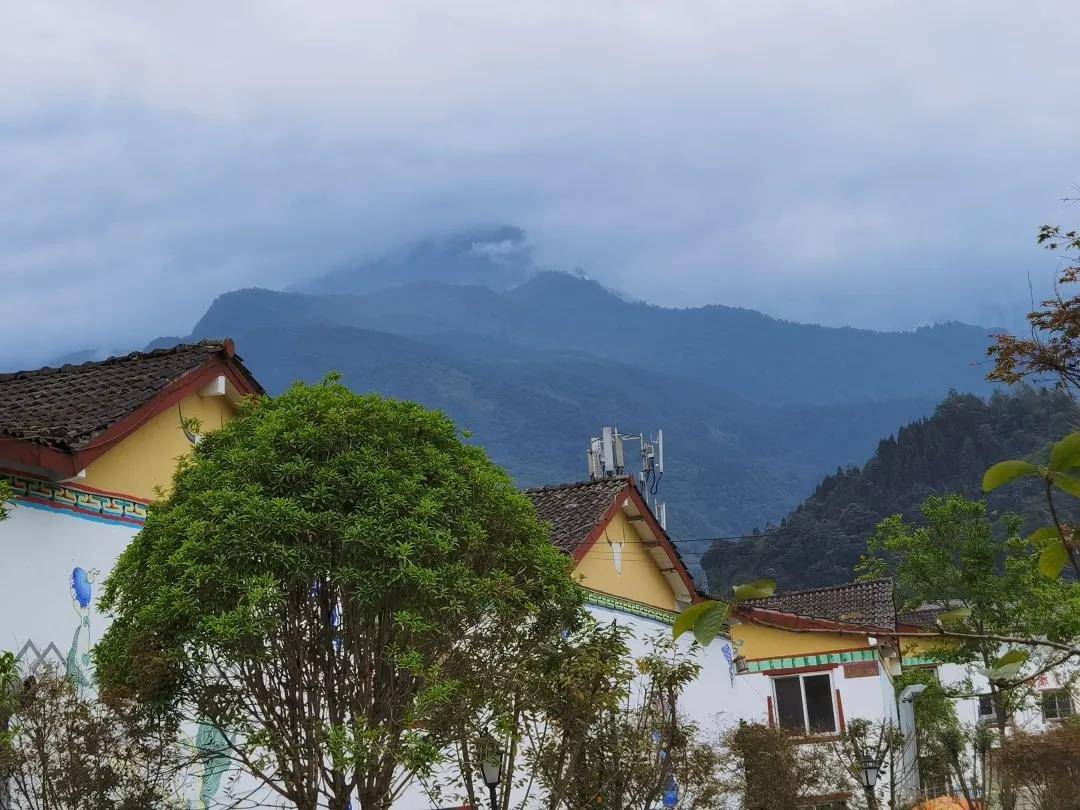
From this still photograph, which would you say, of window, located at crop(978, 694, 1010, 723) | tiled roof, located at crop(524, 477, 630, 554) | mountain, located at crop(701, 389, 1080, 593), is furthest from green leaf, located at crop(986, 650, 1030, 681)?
mountain, located at crop(701, 389, 1080, 593)

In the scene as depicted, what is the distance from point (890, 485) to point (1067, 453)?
76377 mm

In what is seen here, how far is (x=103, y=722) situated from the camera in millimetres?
10516

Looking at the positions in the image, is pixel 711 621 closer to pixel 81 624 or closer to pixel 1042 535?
pixel 1042 535

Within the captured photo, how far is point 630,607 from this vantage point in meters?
21.7

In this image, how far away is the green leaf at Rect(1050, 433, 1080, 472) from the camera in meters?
2.14

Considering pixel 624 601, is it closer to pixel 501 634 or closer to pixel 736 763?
pixel 736 763

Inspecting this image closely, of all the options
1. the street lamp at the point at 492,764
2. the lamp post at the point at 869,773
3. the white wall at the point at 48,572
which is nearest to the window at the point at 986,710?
the lamp post at the point at 869,773

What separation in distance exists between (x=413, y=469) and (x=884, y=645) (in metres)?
18.8

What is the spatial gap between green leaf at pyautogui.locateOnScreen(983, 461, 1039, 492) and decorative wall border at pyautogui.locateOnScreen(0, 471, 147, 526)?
10.7m

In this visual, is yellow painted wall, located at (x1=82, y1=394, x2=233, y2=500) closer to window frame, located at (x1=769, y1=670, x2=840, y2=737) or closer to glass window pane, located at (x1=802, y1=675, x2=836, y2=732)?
window frame, located at (x1=769, y1=670, x2=840, y2=737)

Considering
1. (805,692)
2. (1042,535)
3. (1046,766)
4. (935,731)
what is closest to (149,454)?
(1042,535)

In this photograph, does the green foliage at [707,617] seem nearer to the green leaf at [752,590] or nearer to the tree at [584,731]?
the green leaf at [752,590]

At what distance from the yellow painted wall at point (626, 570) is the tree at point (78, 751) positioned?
10.1 metres

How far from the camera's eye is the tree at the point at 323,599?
9.99m
